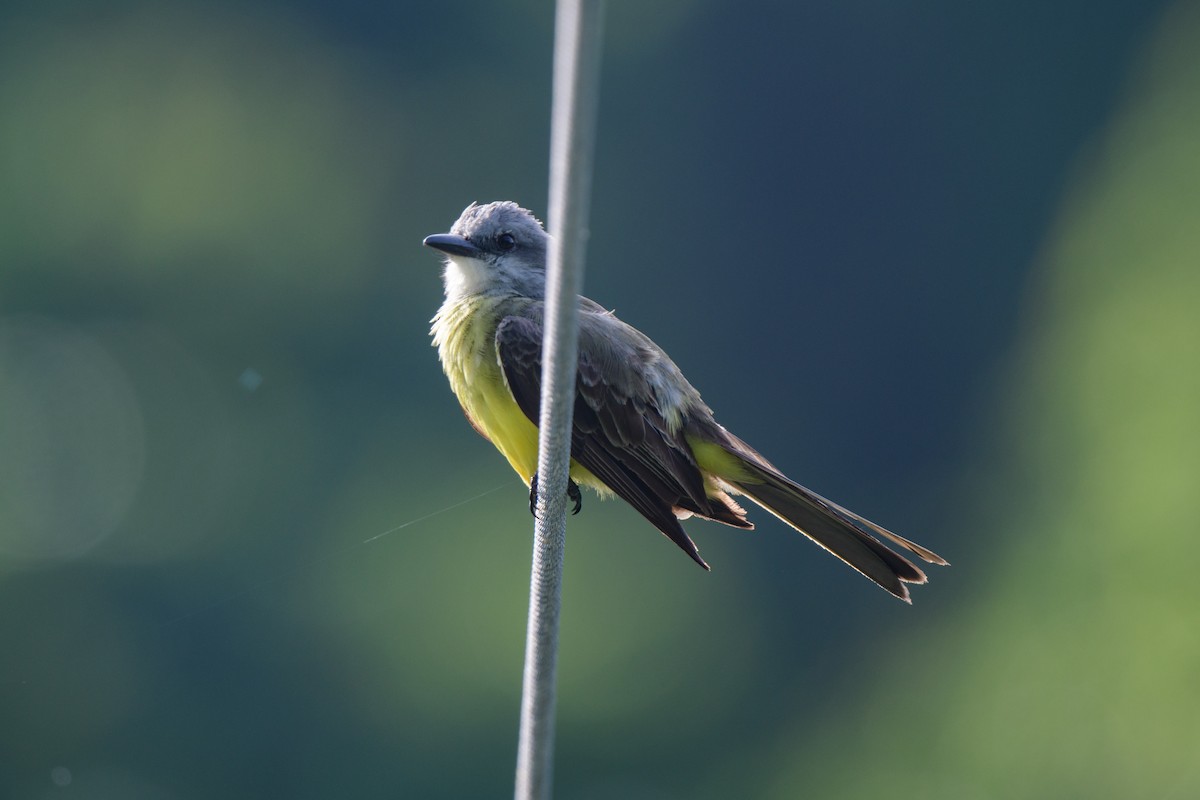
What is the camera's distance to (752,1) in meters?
29.4

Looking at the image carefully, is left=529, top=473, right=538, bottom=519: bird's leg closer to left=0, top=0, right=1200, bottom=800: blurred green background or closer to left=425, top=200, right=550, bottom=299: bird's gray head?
left=425, top=200, right=550, bottom=299: bird's gray head

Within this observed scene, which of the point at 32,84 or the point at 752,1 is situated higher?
the point at 752,1

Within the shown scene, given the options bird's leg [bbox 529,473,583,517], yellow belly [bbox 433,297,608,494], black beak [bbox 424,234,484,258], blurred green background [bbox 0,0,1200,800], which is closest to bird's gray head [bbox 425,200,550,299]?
black beak [bbox 424,234,484,258]

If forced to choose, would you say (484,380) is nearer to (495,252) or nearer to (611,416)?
(611,416)

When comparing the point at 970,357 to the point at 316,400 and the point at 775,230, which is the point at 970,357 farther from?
the point at 316,400

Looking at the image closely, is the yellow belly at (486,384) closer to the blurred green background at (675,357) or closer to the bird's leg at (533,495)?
the bird's leg at (533,495)

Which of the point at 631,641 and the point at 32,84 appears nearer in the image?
the point at 631,641

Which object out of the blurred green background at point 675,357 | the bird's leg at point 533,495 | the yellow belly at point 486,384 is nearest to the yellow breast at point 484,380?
the yellow belly at point 486,384

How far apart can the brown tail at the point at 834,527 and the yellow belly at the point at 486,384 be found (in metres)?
0.38

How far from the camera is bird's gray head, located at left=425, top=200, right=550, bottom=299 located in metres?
4.02

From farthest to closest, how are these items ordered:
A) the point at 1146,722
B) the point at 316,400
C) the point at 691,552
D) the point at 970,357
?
the point at 970,357
the point at 316,400
the point at 1146,722
the point at 691,552

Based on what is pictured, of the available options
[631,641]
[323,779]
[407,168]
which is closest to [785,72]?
[407,168]

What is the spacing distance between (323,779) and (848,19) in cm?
2068

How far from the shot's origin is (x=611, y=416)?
379cm
